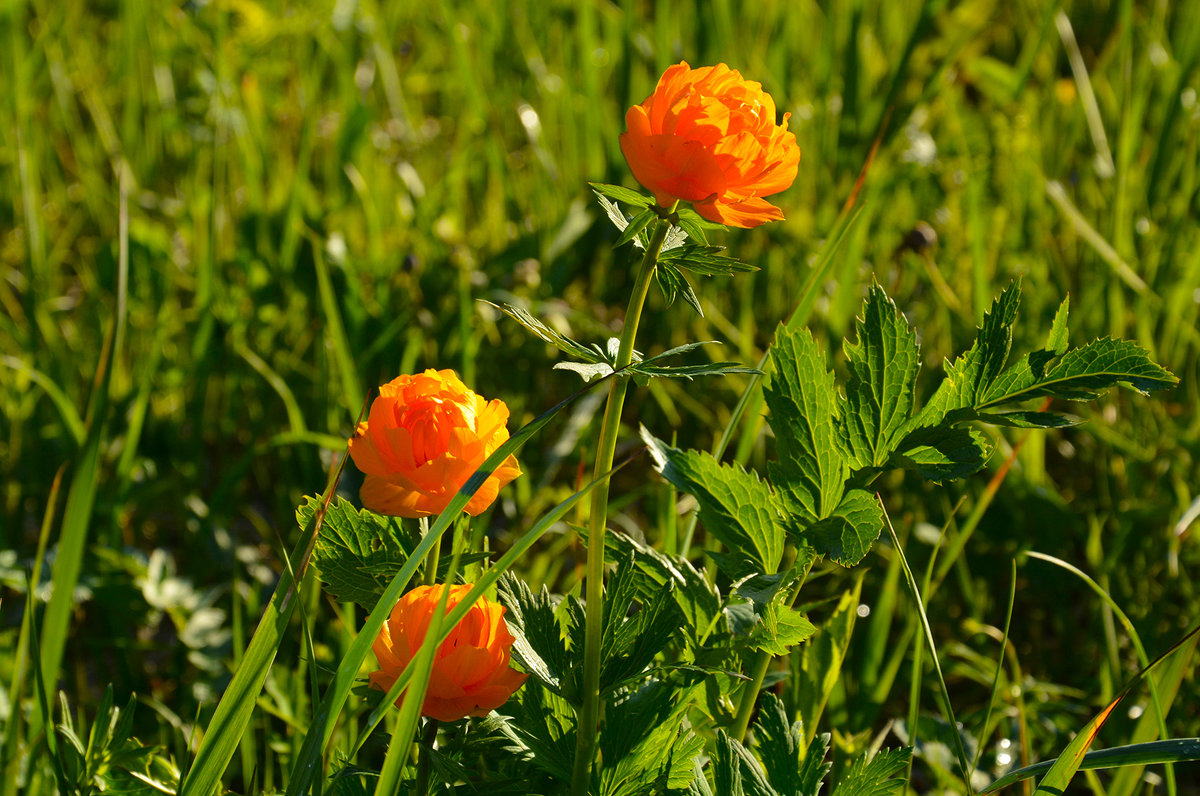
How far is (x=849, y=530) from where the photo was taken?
83 cm

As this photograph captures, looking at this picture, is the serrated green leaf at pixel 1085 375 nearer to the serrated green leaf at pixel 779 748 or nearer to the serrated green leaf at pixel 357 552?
the serrated green leaf at pixel 779 748

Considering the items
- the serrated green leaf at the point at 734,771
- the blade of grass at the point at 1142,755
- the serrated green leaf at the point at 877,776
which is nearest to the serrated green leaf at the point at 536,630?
the serrated green leaf at the point at 734,771

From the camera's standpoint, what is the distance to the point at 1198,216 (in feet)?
7.26

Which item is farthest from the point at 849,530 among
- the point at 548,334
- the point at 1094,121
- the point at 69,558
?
the point at 1094,121

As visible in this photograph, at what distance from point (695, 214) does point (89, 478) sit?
644mm

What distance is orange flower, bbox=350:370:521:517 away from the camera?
76 centimetres

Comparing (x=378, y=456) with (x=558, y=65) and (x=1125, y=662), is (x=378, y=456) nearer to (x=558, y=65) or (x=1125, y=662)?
(x=1125, y=662)

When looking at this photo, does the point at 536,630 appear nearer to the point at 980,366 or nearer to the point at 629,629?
the point at 629,629

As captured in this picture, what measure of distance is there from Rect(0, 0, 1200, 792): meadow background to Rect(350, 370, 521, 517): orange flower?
19 cm

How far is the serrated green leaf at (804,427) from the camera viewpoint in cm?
88

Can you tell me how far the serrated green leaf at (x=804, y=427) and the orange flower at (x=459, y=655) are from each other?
0.89 ft

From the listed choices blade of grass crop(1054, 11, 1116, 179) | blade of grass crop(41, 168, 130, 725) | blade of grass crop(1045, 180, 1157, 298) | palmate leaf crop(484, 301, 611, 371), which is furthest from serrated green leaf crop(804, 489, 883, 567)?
blade of grass crop(1054, 11, 1116, 179)

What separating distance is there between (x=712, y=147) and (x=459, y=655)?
0.40m

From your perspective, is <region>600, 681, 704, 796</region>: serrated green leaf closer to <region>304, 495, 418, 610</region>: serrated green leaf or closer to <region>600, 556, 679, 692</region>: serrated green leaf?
<region>600, 556, 679, 692</region>: serrated green leaf
